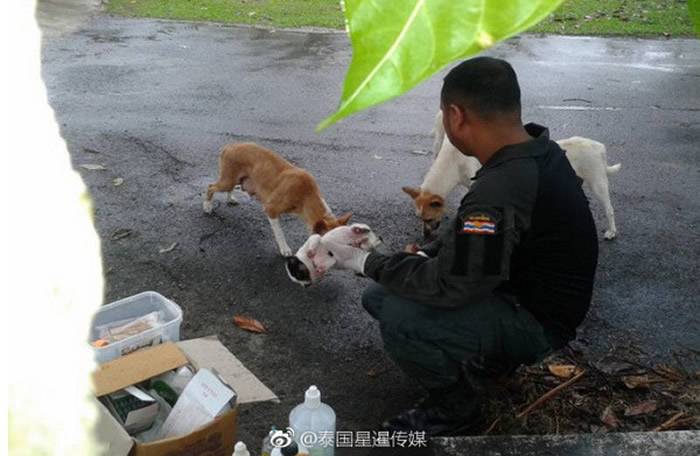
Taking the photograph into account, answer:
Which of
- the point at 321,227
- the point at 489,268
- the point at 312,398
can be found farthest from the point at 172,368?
the point at 321,227

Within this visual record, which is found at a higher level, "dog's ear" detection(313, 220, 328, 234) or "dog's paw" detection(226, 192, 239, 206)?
"dog's ear" detection(313, 220, 328, 234)

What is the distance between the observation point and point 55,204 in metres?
2.07

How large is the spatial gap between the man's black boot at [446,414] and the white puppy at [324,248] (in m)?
0.76

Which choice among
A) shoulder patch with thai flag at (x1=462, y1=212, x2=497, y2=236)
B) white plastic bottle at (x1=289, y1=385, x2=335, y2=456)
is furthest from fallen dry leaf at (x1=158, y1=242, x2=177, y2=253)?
shoulder patch with thai flag at (x1=462, y1=212, x2=497, y2=236)

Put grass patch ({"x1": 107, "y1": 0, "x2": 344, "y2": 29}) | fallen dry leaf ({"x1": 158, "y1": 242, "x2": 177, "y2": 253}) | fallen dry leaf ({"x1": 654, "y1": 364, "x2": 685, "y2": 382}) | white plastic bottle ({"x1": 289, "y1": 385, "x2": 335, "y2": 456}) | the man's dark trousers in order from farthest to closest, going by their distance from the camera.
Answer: grass patch ({"x1": 107, "y1": 0, "x2": 344, "y2": 29}), fallen dry leaf ({"x1": 158, "y1": 242, "x2": 177, "y2": 253}), fallen dry leaf ({"x1": 654, "y1": 364, "x2": 685, "y2": 382}), the man's dark trousers, white plastic bottle ({"x1": 289, "y1": 385, "x2": 335, "y2": 456})

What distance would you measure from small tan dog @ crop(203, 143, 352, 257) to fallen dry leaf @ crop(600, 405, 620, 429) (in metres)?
1.62

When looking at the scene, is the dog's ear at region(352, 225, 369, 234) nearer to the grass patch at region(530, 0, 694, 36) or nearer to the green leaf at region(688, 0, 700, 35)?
the green leaf at region(688, 0, 700, 35)

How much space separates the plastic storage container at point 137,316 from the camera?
9.24ft

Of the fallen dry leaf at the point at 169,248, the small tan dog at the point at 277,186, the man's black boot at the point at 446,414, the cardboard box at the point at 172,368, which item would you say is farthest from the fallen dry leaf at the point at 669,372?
the fallen dry leaf at the point at 169,248

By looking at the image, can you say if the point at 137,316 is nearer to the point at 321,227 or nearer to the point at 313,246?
the point at 313,246

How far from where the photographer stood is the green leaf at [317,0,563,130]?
0.26 metres

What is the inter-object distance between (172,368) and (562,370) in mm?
1847

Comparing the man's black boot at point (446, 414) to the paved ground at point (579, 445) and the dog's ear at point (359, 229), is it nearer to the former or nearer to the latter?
the paved ground at point (579, 445)

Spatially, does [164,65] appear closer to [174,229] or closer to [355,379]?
[174,229]
